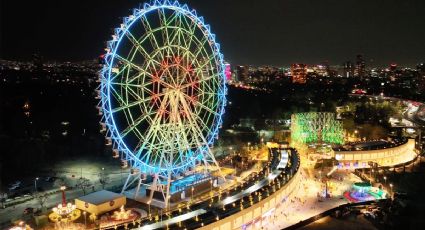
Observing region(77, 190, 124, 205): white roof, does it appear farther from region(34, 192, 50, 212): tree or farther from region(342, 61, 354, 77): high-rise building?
region(342, 61, 354, 77): high-rise building

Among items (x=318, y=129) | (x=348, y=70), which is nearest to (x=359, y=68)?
(x=348, y=70)

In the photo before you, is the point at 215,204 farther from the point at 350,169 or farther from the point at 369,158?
the point at 369,158

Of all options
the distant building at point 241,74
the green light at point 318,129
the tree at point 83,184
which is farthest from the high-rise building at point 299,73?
the tree at point 83,184

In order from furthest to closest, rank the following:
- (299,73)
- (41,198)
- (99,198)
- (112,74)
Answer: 1. (299,73)
2. (41,198)
3. (99,198)
4. (112,74)

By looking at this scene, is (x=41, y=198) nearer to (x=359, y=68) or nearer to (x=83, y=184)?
(x=83, y=184)

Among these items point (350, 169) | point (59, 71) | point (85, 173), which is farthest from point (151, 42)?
point (59, 71)

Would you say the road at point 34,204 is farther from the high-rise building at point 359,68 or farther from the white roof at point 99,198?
the high-rise building at point 359,68
